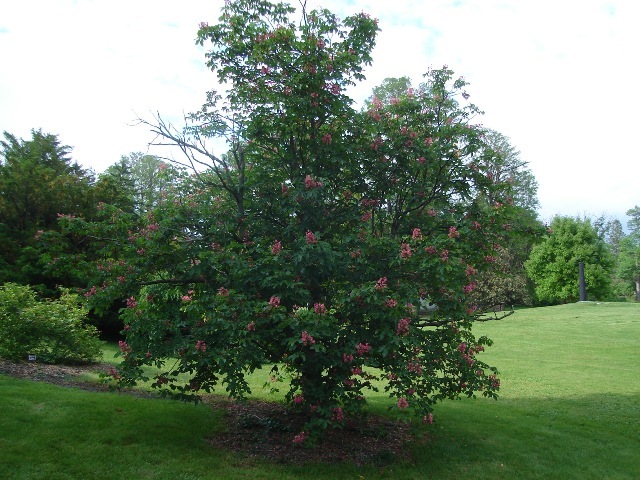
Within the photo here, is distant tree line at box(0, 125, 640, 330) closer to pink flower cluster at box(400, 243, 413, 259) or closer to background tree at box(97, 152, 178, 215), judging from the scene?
background tree at box(97, 152, 178, 215)

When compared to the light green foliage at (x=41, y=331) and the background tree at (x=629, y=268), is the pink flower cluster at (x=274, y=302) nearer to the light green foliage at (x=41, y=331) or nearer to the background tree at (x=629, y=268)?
the light green foliage at (x=41, y=331)

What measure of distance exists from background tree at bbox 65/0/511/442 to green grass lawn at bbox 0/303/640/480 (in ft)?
2.63

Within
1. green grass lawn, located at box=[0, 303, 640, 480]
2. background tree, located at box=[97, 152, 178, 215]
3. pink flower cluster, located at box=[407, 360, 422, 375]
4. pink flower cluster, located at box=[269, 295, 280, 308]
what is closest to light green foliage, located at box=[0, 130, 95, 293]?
background tree, located at box=[97, 152, 178, 215]

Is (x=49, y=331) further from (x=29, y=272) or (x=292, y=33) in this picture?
(x=292, y=33)

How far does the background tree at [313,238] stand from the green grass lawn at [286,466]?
803 millimetres

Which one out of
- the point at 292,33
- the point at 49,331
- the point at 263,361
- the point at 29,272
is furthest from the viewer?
the point at 29,272

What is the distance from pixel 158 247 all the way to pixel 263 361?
71.4 inches

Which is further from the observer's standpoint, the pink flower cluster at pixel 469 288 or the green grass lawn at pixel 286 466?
the pink flower cluster at pixel 469 288

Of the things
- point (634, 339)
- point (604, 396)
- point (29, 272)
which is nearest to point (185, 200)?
point (604, 396)

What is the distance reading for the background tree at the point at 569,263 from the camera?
3850 centimetres

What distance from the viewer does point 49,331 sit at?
34.4 feet

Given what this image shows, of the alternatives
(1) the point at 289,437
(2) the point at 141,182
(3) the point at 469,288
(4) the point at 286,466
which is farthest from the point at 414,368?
(2) the point at 141,182

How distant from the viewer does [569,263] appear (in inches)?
1519

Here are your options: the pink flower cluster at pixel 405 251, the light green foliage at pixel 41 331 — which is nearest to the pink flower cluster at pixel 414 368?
the pink flower cluster at pixel 405 251
